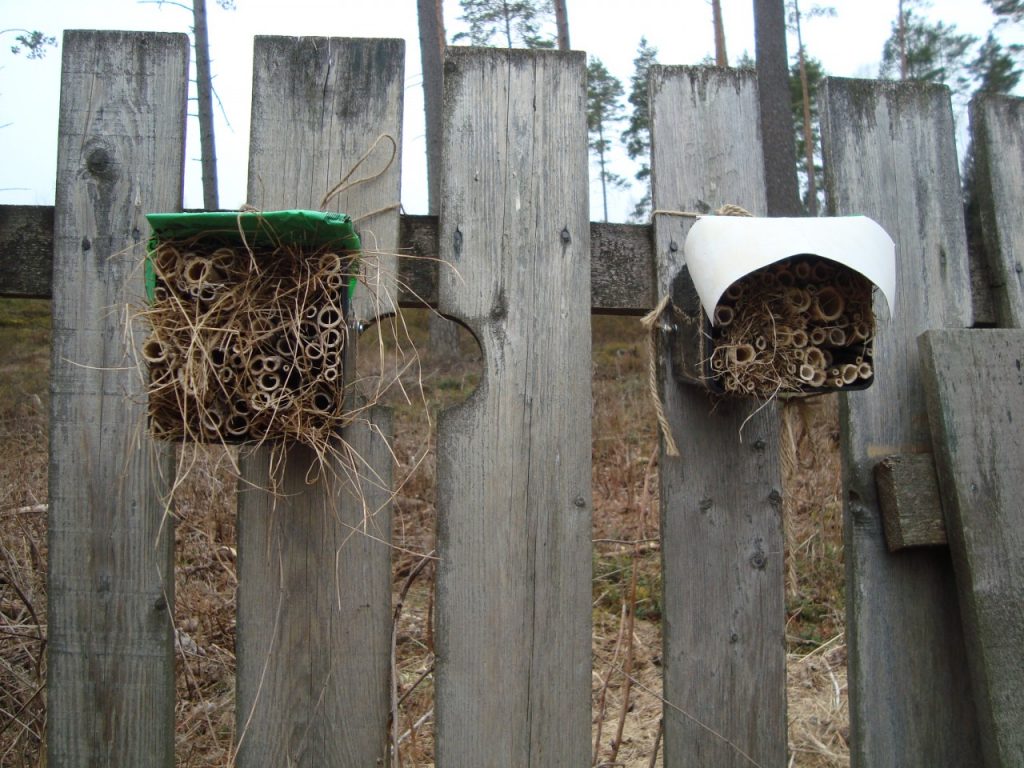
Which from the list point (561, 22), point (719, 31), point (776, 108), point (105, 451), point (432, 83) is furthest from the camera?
point (719, 31)

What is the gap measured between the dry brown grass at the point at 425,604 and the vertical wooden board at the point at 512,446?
17 cm

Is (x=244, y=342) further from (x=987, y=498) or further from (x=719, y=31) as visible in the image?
(x=719, y=31)

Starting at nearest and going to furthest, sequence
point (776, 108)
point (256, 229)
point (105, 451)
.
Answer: point (256, 229) < point (105, 451) < point (776, 108)

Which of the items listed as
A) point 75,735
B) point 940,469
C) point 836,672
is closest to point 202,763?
point 75,735

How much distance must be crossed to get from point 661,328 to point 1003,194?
Result: 899 mm

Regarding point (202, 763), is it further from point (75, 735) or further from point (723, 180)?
point (723, 180)

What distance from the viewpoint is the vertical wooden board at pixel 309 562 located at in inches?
64.1

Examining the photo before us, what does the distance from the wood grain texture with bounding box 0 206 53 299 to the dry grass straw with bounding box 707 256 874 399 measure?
131 cm

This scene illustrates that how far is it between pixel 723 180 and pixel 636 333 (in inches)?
647

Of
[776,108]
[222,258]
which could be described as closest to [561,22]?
[776,108]

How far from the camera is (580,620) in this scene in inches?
66.2

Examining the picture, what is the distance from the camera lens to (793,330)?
150cm

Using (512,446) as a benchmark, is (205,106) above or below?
above

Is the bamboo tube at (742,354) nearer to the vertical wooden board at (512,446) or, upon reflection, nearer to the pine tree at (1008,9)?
the vertical wooden board at (512,446)
